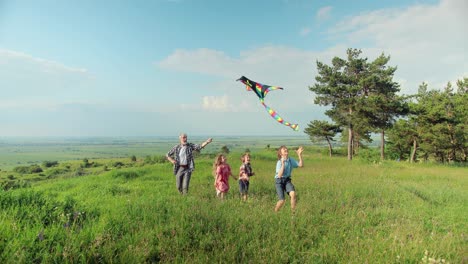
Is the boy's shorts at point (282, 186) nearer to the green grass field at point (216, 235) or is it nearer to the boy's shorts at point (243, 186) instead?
the green grass field at point (216, 235)

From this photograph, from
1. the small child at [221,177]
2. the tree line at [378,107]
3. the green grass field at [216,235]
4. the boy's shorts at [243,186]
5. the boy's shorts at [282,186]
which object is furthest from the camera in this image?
the tree line at [378,107]

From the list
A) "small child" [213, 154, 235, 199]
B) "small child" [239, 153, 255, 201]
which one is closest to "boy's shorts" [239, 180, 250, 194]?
"small child" [239, 153, 255, 201]

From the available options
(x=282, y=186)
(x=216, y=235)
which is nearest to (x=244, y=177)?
(x=282, y=186)

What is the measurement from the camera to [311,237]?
5.29 m

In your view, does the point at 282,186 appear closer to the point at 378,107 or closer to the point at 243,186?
the point at 243,186

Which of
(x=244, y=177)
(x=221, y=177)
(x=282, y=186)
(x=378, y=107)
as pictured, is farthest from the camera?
(x=378, y=107)

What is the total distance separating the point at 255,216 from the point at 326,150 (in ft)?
156

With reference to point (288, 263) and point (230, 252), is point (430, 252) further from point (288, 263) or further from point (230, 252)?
point (230, 252)

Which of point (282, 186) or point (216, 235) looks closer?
point (216, 235)

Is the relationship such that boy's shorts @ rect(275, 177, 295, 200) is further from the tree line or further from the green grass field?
the tree line

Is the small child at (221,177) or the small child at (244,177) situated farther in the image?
the small child at (244,177)

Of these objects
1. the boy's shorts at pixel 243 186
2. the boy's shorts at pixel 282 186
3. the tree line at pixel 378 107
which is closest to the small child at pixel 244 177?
the boy's shorts at pixel 243 186

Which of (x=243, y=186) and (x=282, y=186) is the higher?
(x=282, y=186)

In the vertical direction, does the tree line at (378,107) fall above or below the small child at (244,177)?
above
